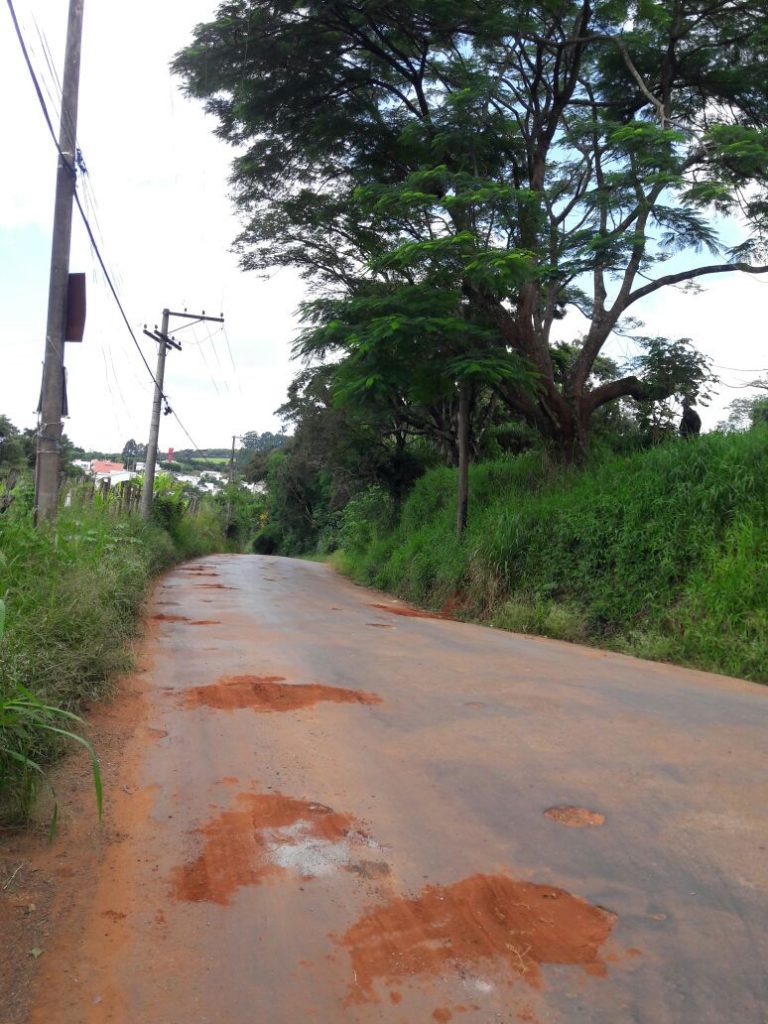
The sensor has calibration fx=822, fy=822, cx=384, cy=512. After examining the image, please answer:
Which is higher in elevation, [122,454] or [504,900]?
[122,454]

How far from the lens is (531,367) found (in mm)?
14047

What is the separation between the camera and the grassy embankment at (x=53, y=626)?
152 inches

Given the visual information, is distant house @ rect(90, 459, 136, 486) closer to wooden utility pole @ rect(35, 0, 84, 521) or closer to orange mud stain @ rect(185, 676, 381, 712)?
wooden utility pole @ rect(35, 0, 84, 521)

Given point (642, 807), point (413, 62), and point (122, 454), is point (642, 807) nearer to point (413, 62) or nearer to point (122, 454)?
point (413, 62)

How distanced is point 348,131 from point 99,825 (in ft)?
47.1

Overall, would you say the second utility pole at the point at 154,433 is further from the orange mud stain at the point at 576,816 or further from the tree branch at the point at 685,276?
the orange mud stain at the point at 576,816

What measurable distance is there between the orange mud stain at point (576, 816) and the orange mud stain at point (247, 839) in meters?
0.98

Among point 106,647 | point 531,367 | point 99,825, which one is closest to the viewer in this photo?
point 99,825

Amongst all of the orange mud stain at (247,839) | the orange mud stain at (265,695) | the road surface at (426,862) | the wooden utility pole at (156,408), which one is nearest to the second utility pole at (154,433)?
the wooden utility pole at (156,408)

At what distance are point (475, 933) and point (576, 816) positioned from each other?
3.89ft

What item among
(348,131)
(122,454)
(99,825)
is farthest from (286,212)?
(122,454)

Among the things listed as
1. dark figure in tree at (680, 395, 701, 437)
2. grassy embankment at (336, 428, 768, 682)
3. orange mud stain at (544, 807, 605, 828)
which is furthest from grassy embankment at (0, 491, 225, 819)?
dark figure in tree at (680, 395, 701, 437)

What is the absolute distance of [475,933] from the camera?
2.99 metres

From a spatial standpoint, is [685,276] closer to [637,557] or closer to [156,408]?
[637,557]
